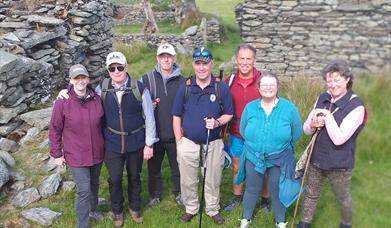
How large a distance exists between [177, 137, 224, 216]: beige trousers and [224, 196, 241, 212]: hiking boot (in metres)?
0.23

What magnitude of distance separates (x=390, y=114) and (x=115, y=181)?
Answer: 5.23m

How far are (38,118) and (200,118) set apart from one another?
160 inches

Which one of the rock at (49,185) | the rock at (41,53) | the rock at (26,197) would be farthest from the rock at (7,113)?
the rock at (26,197)

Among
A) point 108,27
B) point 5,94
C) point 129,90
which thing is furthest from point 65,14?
point 129,90

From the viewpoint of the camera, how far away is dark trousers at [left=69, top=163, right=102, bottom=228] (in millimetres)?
5191

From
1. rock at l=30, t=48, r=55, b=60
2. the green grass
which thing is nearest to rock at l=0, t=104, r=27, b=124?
rock at l=30, t=48, r=55, b=60

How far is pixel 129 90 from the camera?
5.21m

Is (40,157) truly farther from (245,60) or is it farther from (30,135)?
(245,60)

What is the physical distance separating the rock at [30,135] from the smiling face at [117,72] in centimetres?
331

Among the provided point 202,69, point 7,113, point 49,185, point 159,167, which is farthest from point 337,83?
point 7,113

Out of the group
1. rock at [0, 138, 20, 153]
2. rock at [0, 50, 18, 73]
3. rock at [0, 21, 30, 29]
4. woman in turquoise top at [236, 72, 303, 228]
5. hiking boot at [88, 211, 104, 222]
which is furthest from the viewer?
rock at [0, 21, 30, 29]

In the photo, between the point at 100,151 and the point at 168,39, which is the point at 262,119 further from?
the point at 168,39

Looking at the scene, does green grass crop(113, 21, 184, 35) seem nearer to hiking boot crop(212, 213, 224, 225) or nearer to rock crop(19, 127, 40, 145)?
rock crop(19, 127, 40, 145)

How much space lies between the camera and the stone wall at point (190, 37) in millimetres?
21406
